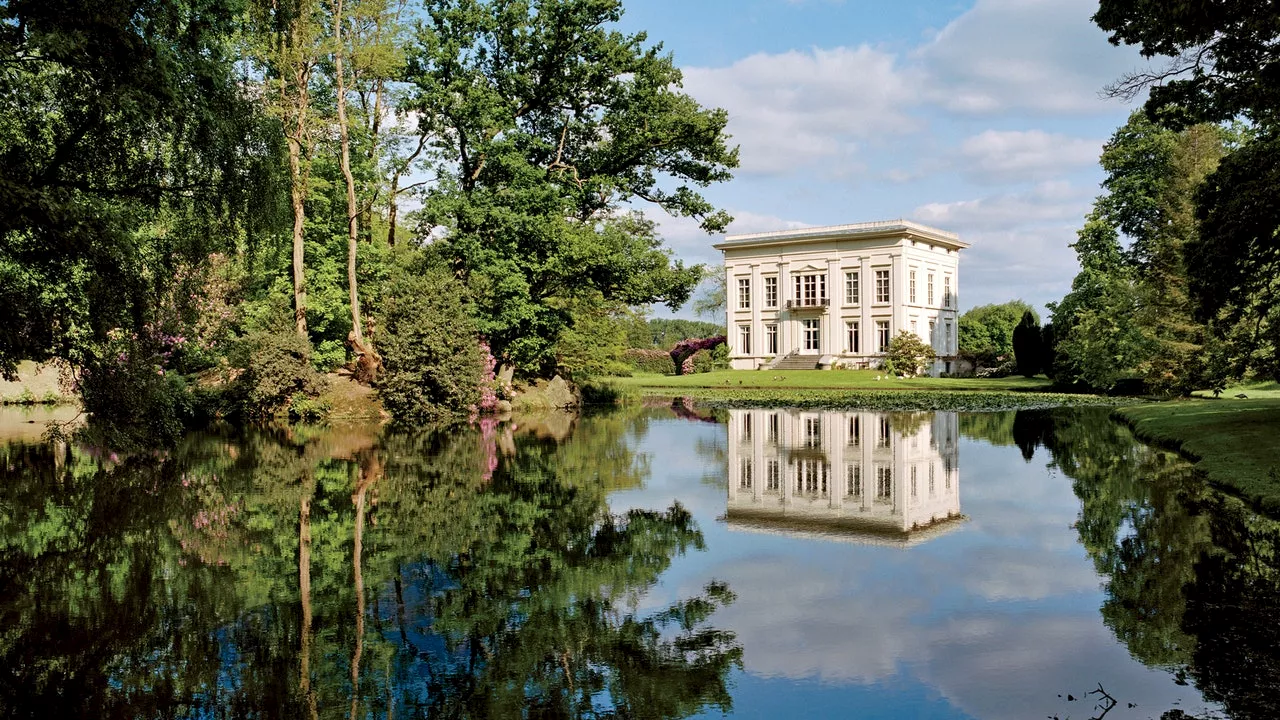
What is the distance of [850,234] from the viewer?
5406cm

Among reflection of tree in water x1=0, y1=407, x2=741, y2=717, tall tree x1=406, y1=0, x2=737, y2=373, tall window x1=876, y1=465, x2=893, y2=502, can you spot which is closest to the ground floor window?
tall tree x1=406, y1=0, x2=737, y2=373

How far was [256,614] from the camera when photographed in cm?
668

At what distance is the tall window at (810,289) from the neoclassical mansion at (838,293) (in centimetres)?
6

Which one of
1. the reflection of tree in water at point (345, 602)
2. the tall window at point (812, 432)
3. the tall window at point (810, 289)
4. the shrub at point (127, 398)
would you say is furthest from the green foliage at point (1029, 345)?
the shrub at point (127, 398)

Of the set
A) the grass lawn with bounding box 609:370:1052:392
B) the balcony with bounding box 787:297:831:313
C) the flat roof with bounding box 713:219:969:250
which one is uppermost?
the flat roof with bounding box 713:219:969:250

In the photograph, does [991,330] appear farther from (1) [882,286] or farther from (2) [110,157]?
(2) [110,157]

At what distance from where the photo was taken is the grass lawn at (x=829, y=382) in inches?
1639

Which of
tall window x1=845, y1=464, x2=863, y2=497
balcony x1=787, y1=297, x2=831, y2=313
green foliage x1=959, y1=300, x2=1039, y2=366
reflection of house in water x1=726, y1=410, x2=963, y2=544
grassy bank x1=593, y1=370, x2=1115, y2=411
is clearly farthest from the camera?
green foliage x1=959, y1=300, x2=1039, y2=366

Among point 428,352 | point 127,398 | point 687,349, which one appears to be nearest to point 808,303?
point 687,349

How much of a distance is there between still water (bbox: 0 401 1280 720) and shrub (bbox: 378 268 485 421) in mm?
8164

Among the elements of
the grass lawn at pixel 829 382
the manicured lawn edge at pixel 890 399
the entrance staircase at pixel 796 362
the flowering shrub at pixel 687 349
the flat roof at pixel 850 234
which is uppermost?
the flat roof at pixel 850 234

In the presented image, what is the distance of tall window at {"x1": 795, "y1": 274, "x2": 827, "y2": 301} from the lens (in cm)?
5591

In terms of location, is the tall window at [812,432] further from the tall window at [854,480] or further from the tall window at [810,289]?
the tall window at [810,289]

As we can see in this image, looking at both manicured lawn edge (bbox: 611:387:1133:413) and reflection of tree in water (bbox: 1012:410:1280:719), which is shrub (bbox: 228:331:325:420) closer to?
manicured lawn edge (bbox: 611:387:1133:413)
